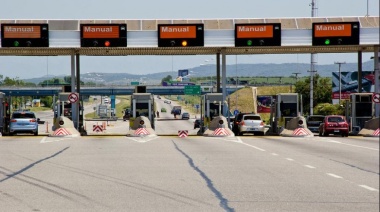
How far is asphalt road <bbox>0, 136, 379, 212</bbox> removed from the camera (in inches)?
534

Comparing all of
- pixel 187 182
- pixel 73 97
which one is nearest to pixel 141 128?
pixel 73 97

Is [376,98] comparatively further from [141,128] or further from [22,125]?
[22,125]

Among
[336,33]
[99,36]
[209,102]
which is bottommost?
[209,102]

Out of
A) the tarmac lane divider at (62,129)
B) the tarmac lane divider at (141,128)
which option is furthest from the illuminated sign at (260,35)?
the tarmac lane divider at (62,129)

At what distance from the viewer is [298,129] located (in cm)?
4638

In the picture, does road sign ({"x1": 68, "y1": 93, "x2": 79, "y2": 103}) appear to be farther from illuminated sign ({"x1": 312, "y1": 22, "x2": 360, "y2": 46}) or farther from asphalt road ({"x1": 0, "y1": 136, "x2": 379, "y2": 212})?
asphalt road ({"x1": 0, "y1": 136, "x2": 379, "y2": 212})

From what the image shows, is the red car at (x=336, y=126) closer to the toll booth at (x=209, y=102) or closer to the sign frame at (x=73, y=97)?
the toll booth at (x=209, y=102)

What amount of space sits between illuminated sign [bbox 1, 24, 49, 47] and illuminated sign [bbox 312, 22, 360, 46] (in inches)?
604

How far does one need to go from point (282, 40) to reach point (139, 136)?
32.4ft

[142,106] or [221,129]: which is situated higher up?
[142,106]

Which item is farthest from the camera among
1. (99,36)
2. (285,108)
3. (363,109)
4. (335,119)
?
(285,108)

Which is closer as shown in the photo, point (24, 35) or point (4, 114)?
point (24, 35)

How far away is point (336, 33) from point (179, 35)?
8.89 meters

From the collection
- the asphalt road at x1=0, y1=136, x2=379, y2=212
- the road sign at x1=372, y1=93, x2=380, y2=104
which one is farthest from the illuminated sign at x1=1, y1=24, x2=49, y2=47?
the asphalt road at x1=0, y1=136, x2=379, y2=212
